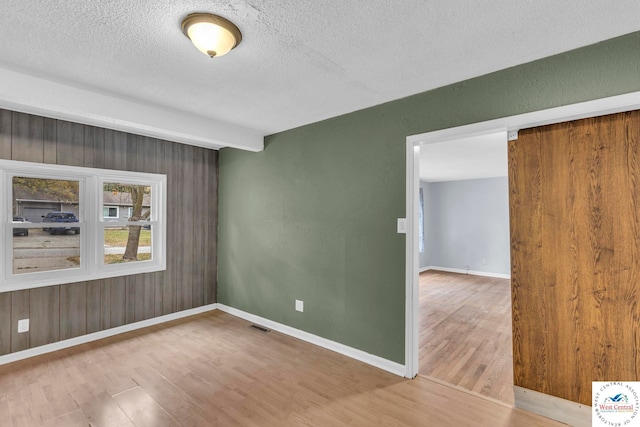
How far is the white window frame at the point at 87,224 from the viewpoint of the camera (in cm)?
295

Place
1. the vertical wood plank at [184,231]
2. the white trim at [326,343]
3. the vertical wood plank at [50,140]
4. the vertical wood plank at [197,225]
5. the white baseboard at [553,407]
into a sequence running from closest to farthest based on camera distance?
the white baseboard at [553,407], the white trim at [326,343], the vertical wood plank at [50,140], the vertical wood plank at [184,231], the vertical wood plank at [197,225]

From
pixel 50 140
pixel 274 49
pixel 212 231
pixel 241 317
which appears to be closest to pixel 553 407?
pixel 274 49

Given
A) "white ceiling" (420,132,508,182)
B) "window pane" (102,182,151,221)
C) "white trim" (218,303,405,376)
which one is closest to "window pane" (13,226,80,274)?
"window pane" (102,182,151,221)

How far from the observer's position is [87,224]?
135 inches

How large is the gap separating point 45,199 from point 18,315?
117cm

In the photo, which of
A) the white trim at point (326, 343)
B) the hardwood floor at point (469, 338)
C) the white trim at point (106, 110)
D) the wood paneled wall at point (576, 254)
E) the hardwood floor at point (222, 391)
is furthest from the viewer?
the white trim at point (326, 343)

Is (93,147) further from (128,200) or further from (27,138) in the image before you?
(128,200)

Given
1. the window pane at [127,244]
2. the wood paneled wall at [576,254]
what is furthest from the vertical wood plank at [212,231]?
the wood paneled wall at [576,254]

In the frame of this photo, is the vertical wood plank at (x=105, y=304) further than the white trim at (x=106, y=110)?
Yes

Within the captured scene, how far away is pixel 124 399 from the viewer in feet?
7.61

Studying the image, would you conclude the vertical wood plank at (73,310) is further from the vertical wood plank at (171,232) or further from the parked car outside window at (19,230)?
the vertical wood plank at (171,232)

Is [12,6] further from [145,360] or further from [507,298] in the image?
[507,298]

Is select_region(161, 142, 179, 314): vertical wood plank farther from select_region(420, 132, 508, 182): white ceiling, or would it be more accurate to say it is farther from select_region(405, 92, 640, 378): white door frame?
select_region(420, 132, 508, 182): white ceiling

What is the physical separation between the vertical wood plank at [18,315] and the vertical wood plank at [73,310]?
0.27 m
